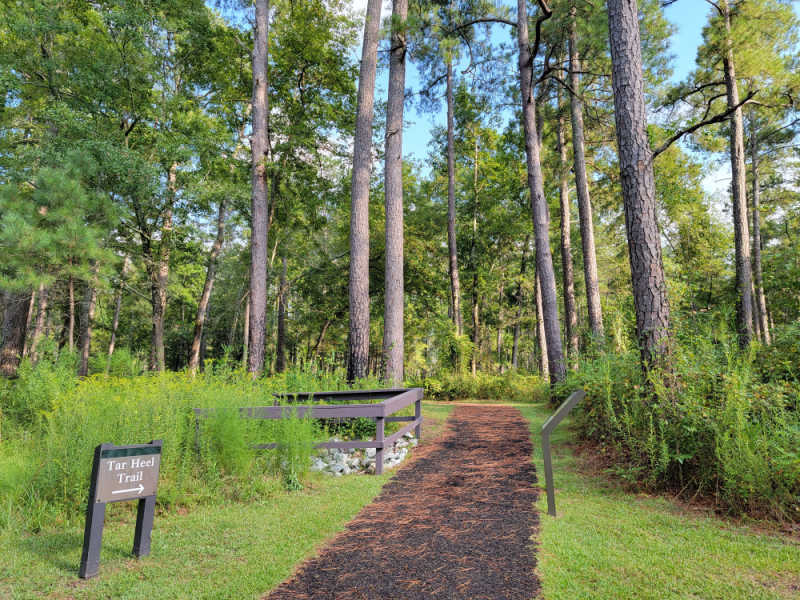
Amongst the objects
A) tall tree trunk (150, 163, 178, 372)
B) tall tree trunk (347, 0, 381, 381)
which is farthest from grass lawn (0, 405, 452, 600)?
tall tree trunk (150, 163, 178, 372)

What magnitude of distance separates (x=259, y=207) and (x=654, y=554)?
10.6 m

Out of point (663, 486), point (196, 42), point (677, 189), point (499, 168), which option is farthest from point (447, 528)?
point (499, 168)

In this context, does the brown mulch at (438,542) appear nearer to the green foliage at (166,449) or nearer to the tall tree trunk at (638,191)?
the green foliage at (166,449)

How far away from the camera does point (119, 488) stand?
128 inches

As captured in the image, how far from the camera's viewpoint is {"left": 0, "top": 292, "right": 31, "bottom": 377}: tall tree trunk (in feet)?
35.7

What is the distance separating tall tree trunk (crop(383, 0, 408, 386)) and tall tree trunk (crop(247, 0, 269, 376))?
120 inches

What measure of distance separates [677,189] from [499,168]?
27.2 ft

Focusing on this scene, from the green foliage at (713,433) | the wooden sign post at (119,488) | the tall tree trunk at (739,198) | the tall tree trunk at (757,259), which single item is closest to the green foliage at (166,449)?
the wooden sign post at (119,488)

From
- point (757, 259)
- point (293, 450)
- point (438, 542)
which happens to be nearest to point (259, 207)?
point (293, 450)

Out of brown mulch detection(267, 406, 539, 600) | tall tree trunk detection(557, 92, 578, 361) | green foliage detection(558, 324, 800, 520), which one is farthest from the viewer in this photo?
tall tree trunk detection(557, 92, 578, 361)

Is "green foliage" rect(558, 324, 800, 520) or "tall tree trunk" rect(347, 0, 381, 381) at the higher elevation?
"tall tree trunk" rect(347, 0, 381, 381)

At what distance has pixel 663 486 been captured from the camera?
4590 mm

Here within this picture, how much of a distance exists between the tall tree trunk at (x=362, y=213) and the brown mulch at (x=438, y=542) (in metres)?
3.55

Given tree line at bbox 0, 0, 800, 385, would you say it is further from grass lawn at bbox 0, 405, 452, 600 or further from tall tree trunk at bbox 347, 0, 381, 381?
grass lawn at bbox 0, 405, 452, 600
